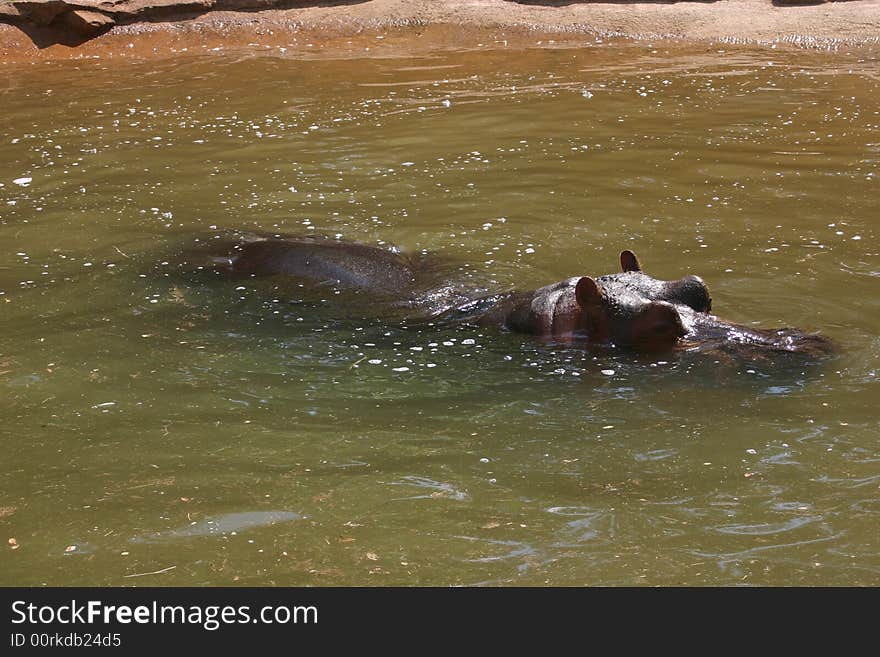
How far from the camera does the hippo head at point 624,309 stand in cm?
584

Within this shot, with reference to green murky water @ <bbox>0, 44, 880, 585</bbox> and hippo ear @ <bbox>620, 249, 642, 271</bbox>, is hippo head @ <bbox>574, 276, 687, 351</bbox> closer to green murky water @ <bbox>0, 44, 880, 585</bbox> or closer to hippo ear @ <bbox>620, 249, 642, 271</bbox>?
green murky water @ <bbox>0, 44, 880, 585</bbox>

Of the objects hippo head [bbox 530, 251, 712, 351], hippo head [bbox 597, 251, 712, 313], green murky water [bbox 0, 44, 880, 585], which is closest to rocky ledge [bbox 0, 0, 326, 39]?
green murky water [bbox 0, 44, 880, 585]

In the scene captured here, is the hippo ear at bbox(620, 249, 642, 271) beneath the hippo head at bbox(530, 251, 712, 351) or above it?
above

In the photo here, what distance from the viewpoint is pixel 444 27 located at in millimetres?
16469

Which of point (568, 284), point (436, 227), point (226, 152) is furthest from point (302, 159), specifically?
point (568, 284)

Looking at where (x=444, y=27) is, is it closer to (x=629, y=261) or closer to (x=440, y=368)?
(x=629, y=261)

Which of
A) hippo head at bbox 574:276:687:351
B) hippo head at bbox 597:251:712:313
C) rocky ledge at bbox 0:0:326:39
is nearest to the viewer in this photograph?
hippo head at bbox 574:276:687:351

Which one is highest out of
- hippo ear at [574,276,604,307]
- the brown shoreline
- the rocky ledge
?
the rocky ledge

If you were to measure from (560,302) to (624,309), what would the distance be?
0.37 metres

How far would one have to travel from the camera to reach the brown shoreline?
1524 cm

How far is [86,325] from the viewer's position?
6711 mm

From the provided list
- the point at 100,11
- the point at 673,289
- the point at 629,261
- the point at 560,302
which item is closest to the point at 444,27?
the point at 100,11

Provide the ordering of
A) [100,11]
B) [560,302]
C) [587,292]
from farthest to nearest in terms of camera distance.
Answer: [100,11]
[560,302]
[587,292]

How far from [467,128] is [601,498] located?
7303mm
